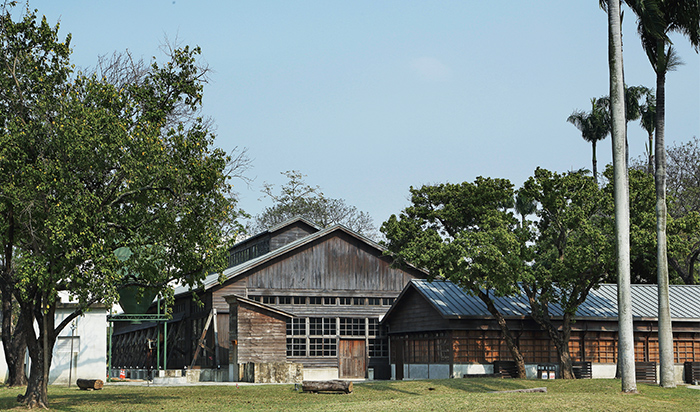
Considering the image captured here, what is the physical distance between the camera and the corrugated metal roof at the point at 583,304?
36.5 m

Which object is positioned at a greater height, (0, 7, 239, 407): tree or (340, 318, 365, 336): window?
(0, 7, 239, 407): tree

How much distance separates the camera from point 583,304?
38.4 metres

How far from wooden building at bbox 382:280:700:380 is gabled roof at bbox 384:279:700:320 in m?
0.05

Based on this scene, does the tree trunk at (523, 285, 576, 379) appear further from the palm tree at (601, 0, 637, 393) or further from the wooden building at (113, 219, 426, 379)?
the palm tree at (601, 0, 637, 393)

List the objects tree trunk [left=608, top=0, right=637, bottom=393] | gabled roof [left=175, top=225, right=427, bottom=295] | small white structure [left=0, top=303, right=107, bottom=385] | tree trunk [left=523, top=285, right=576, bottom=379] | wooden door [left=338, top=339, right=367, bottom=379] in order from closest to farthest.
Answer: tree trunk [left=608, top=0, right=637, bottom=393]
tree trunk [left=523, top=285, right=576, bottom=379]
small white structure [left=0, top=303, right=107, bottom=385]
gabled roof [left=175, top=225, right=427, bottom=295]
wooden door [left=338, top=339, right=367, bottom=379]

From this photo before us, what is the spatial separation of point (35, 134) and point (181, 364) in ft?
95.2

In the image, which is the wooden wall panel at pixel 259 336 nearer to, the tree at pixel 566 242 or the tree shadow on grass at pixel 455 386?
the tree shadow on grass at pixel 455 386

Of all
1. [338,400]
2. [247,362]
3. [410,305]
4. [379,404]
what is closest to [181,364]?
[247,362]

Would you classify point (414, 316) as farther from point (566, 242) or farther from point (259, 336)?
point (566, 242)

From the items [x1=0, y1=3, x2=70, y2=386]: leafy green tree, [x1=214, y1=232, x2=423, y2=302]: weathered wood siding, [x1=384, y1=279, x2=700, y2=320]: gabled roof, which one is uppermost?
[x1=0, y1=3, x2=70, y2=386]: leafy green tree

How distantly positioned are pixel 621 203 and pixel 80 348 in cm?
2636

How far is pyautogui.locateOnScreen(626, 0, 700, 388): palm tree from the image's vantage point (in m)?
24.6

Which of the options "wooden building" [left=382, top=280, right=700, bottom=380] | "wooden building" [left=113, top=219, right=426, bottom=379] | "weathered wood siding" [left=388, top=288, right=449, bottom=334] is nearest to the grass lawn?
"wooden building" [left=382, top=280, right=700, bottom=380]

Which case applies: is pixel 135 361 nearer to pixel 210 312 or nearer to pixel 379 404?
pixel 210 312
